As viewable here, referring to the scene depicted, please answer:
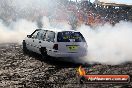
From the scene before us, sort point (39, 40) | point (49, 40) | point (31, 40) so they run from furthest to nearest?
point (31, 40) < point (39, 40) < point (49, 40)

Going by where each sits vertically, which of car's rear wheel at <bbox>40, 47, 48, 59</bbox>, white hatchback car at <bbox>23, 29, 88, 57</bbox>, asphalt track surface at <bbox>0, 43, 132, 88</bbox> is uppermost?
white hatchback car at <bbox>23, 29, 88, 57</bbox>

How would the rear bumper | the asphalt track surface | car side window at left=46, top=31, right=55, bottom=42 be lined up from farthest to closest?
car side window at left=46, top=31, right=55, bottom=42 → the rear bumper → the asphalt track surface

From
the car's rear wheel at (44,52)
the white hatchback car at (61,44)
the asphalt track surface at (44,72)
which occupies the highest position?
the white hatchback car at (61,44)

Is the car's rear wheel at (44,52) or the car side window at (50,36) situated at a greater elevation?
the car side window at (50,36)

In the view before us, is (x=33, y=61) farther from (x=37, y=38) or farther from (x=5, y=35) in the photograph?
(x=5, y=35)

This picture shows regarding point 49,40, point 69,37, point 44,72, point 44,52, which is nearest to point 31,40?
point 44,52

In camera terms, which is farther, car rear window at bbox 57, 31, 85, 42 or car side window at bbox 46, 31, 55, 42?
car side window at bbox 46, 31, 55, 42

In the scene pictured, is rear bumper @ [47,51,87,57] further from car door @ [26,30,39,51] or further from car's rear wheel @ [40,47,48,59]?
car door @ [26,30,39,51]

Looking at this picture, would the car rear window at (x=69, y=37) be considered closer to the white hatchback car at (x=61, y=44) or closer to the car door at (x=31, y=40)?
the white hatchback car at (x=61, y=44)

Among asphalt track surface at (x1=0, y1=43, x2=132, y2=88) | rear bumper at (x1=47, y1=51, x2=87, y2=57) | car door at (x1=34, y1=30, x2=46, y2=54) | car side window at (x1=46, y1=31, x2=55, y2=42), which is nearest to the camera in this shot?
asphalt track surface at (x1=0, y1=43, x2=132, y2=88)

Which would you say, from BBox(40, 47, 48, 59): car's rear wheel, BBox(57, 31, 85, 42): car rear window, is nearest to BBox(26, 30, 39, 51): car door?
Answer: BBox(40, 47, 48, 59): car's rear wheel

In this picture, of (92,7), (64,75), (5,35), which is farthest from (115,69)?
(92,7)

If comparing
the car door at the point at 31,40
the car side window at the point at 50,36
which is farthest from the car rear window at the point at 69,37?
A: the car door at the point at 31,40

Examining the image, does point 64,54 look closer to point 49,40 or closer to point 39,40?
point 49,40
